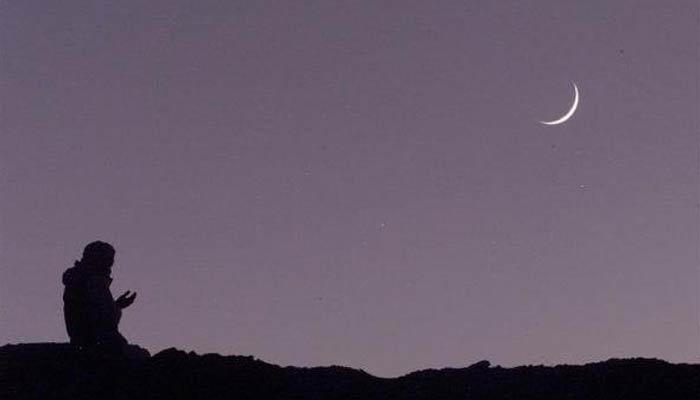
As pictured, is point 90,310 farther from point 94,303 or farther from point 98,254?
point 98,254

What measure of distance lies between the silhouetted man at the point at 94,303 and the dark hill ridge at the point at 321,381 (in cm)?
115

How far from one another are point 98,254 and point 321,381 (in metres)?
4.68

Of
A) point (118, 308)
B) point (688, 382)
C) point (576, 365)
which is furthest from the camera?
point (118, 308)

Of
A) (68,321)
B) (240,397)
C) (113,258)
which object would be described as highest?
(113,258)

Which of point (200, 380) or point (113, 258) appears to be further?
point (113, 258)

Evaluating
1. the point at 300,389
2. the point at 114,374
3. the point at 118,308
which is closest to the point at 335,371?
the point at 300,389

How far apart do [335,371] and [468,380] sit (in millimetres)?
1825

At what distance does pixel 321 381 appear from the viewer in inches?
507

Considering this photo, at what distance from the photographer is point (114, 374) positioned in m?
13.5

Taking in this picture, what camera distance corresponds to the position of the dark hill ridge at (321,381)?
12172 millimetres

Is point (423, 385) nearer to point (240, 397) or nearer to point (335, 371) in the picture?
point (335, 371)

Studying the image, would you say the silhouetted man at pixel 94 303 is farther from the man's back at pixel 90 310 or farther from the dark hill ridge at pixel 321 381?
the dark hill ridge at pixel 321 381

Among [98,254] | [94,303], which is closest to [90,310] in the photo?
[94,303]

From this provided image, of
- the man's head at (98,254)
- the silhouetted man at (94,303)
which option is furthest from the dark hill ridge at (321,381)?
the man's head at (98,254)
